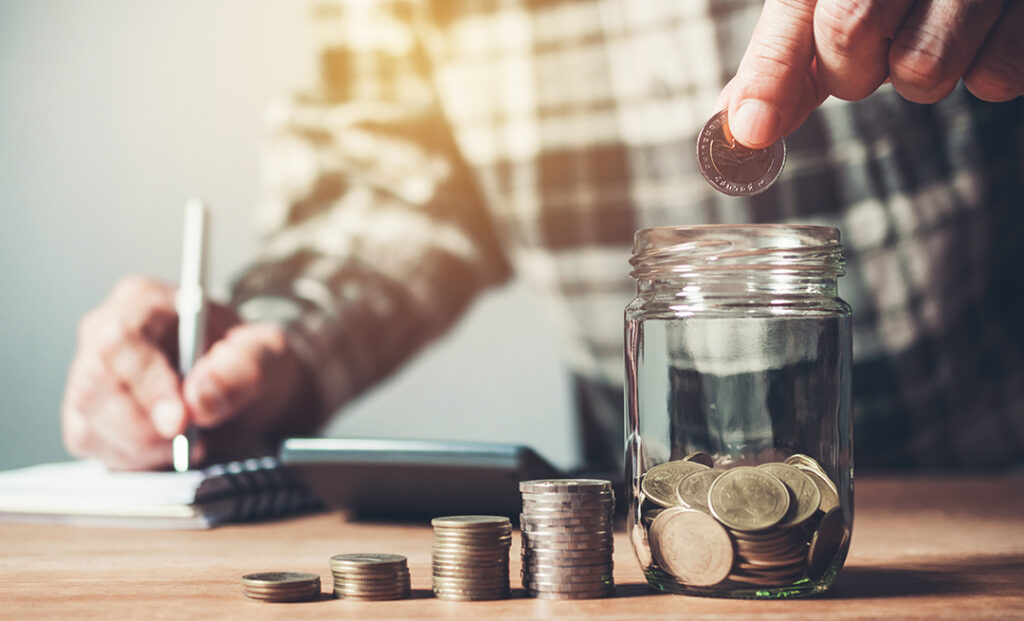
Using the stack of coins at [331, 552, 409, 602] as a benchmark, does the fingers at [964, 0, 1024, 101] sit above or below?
above

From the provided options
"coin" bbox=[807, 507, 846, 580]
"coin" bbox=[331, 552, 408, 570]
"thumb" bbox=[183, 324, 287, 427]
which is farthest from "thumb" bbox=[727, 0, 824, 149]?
"thumb" bbox=[183, 324, 287, 427]

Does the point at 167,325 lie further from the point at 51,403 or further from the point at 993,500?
the point at 51,403

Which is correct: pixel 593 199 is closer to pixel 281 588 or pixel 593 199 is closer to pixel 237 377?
pixel 237 377

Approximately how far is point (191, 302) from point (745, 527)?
2.46ft

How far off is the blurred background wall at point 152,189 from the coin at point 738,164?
163 centimetres

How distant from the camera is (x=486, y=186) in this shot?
2076 mm

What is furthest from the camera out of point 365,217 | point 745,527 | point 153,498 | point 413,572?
point 365,217

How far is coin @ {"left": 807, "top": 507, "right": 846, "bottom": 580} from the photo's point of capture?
21.0 inches

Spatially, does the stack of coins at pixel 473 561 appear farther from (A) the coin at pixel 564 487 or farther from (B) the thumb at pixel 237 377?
(B) the thumb at pixel 237 377

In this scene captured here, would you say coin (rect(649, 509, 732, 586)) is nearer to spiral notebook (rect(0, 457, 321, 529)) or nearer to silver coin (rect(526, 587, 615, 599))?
silver coin (rect(526, 587, 615, 599))

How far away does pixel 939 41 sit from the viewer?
23.2 inches

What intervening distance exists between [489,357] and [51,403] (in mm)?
1031

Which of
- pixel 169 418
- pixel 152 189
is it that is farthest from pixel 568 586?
pixel 152 189

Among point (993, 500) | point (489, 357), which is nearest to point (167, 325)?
point (993, 500)
